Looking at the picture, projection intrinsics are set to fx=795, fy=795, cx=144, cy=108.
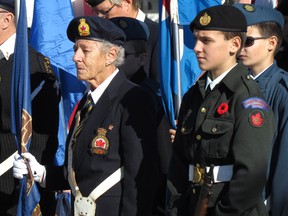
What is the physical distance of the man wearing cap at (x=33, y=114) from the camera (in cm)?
569

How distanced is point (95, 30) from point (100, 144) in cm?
74

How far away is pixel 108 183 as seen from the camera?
4738 millimetres

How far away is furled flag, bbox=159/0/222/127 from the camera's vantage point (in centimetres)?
539

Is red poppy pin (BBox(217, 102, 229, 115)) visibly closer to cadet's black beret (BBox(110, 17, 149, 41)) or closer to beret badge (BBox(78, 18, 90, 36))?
beret badge (BBox(78, 18, 90, 36))

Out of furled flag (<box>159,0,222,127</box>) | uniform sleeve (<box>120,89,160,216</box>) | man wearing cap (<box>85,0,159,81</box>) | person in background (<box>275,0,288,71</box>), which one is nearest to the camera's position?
uniform sleeve (<box>120,89,160,216</box>)

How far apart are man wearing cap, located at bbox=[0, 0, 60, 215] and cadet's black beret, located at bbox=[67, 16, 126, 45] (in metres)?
0.86

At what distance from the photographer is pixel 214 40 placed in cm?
424

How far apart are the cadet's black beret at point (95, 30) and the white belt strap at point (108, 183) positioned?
85cm

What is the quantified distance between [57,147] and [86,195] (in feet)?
4.17

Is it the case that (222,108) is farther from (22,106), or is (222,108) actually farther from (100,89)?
(22,106)

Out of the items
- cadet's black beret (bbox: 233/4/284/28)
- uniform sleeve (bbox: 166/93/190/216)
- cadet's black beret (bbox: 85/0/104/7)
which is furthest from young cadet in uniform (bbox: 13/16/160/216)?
cadet's black beret (bbox: 85/0/104/7)

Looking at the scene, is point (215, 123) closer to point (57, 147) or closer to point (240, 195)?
point (240, 195)

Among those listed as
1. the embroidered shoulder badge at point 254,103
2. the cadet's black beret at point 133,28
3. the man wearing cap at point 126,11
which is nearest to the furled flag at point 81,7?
the man wearing cap at point 126,11

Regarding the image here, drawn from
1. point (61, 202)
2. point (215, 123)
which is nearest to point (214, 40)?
point (215, 123)
